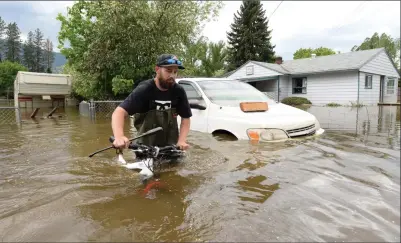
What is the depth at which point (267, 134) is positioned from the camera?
4.95 meters

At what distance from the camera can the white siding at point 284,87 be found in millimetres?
23688

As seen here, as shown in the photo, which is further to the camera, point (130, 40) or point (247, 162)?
point (130, 40)

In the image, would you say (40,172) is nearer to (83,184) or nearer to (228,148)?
(83,184)

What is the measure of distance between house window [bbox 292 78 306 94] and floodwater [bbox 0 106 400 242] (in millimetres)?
19159

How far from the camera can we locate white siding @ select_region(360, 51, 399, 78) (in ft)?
66.5

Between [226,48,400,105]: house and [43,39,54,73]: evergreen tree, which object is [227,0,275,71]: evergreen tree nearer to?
[226,48,400,105]: house

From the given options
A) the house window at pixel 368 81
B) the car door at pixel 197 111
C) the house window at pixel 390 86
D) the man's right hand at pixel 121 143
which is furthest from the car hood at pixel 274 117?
the house window at pixel 390 86

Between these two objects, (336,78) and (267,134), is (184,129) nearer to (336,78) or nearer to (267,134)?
(267,134)

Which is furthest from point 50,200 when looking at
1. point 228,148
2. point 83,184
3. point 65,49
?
point 65,49

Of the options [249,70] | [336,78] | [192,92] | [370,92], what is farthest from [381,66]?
[192,92]

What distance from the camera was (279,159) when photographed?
4.13 meters

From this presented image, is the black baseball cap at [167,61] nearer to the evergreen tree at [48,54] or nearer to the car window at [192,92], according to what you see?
the car window at [192,92]

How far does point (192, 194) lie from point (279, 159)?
1.61m

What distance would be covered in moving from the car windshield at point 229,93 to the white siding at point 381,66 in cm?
1620
